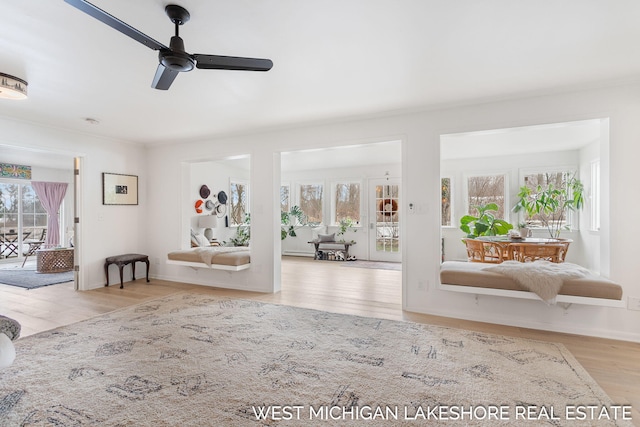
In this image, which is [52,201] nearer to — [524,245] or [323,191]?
[323,191]

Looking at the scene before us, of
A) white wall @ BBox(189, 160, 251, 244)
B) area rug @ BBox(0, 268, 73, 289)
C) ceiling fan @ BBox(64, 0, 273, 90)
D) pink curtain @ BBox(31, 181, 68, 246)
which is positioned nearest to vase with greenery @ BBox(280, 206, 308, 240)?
white wall @ BBox(189, 160, 251, 244)

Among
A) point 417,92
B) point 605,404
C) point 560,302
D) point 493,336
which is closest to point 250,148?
point 417,92

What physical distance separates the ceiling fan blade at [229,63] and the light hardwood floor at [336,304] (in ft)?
9.26

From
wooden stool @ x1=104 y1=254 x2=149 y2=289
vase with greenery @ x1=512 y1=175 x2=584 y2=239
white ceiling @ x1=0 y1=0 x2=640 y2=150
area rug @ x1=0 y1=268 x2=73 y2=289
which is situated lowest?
area rug @ x1=0 y1=268 x2=73 y2=289

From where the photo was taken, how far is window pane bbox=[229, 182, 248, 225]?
8.24 m

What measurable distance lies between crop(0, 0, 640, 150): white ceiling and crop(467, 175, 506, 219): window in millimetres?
4115

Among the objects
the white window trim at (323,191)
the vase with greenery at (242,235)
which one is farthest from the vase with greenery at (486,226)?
the vase with greenery at (242,235)

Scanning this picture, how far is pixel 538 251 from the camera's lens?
4590 mm

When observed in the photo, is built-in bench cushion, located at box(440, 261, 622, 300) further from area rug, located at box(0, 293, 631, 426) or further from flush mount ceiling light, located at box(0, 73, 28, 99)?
flush mount ceiling light, located at box(0, 73, 28, 99)

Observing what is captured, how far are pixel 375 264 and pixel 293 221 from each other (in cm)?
274

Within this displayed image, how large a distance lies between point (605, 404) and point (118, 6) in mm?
3745

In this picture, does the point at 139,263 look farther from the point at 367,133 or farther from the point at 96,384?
the point at 367,133

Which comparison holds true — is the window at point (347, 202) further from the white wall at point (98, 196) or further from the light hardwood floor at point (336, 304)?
the white wall at point (98, 196)

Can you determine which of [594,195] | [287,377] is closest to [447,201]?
[594,195]
